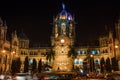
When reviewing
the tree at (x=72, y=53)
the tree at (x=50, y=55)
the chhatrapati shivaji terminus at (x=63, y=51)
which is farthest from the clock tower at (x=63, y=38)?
the tree at (x=50, y=55)

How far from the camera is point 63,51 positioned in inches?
5787

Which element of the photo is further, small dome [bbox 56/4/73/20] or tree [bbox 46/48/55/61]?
small dome [bbox 56/4/73/20]

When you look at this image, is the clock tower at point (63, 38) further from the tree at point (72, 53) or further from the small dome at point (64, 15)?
the tree at point (72, 53)

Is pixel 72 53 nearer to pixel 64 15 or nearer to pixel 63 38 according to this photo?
pixel 63 38

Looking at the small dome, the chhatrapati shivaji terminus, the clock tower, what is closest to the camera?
the chhatrapati shivaji terminus

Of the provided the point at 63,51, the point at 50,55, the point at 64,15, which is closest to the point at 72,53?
the point at 63,51

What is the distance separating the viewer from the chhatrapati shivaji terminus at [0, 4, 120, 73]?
13400 centimetres

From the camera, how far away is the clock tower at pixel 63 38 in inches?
5763

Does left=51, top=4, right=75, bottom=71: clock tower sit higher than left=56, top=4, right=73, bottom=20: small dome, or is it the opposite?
left=56, top=4, right=73, bottom=20: small dome

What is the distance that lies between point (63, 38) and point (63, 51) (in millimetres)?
8350

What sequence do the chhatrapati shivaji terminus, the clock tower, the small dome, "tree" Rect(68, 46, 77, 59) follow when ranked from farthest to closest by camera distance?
the small dome, the clock tower, "tree" Rect(68, 46, 77, 59), the chhatrapati shivaji terminus

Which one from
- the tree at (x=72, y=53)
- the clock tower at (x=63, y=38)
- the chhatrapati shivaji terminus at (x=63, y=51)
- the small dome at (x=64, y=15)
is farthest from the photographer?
the small dome at (x=64, y=15)

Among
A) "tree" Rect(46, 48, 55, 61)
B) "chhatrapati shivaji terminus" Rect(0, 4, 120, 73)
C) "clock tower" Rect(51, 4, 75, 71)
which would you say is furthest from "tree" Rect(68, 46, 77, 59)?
"tree" Rect(46, 48, 55, 61)

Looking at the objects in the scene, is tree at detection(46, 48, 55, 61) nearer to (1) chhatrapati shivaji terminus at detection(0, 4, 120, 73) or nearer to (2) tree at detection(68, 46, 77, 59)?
(1) chhatrapati shivaji terminus at detection(0, 4, 120, 73)
